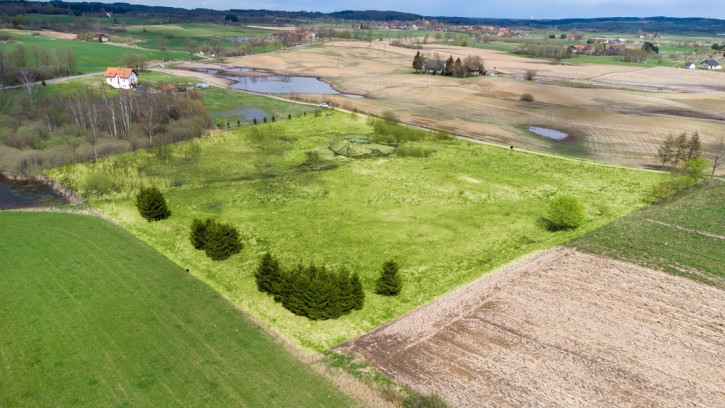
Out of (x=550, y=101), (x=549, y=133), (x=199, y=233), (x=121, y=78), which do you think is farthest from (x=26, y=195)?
(x=550, y=101)

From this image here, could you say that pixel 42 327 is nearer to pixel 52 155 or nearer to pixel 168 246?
pixel 168 246

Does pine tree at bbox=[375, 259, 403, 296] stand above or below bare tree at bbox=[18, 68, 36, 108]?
below

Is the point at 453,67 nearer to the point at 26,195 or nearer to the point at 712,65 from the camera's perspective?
the point at 712,65

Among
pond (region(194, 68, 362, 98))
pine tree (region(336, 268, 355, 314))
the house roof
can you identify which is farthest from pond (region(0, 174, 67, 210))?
pond (region(194, 68, 362, 98))

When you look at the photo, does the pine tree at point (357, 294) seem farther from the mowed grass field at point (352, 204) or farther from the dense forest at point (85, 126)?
the dense forest at point (85, 126)

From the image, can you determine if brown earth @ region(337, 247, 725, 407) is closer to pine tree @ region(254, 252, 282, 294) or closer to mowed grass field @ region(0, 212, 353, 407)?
mowed grass field @ region(0, 212, 353, 407)

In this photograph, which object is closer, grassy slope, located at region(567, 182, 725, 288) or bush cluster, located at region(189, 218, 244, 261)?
grassy slope, located at region(567, 182, 725, 288)
